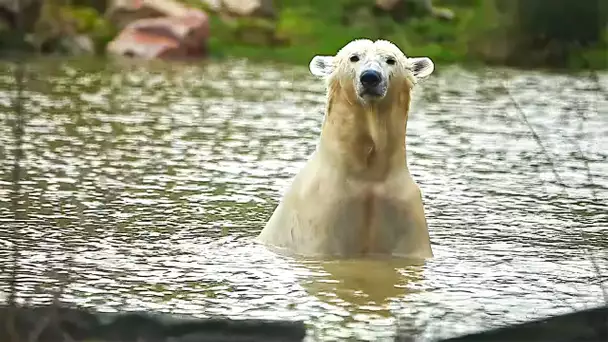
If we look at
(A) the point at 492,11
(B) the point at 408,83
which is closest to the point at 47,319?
(B) the point at 408,83

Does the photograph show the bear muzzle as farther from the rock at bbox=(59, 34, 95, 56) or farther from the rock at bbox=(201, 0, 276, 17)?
the rock at bbox=(201, 0, 276, 17)

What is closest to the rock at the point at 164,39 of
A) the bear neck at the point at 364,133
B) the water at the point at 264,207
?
the water at the point at 264,207

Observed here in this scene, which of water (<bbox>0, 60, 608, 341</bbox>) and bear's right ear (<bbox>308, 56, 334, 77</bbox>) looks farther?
bear's right ear (<bbox>308, 56, 334, 77</bbox>)

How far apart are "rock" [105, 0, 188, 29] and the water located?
592cm

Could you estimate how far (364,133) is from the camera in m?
5.70

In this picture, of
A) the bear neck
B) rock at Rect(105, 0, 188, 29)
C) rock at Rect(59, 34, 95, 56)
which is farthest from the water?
rock at Rect(105, 0, 188, 29)

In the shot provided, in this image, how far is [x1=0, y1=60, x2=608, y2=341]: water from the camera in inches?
204

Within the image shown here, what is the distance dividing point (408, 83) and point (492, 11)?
1619cm

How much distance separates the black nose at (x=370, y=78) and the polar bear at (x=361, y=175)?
0.28 ft

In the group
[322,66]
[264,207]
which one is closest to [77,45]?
[264,207]

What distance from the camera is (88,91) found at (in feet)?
42.1

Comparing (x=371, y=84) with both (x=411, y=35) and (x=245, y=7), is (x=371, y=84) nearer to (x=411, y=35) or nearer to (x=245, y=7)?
(x=411, y=35)

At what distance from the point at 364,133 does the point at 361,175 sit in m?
0.19

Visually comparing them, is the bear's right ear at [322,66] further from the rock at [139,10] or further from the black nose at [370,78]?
the rock at [139,10]
